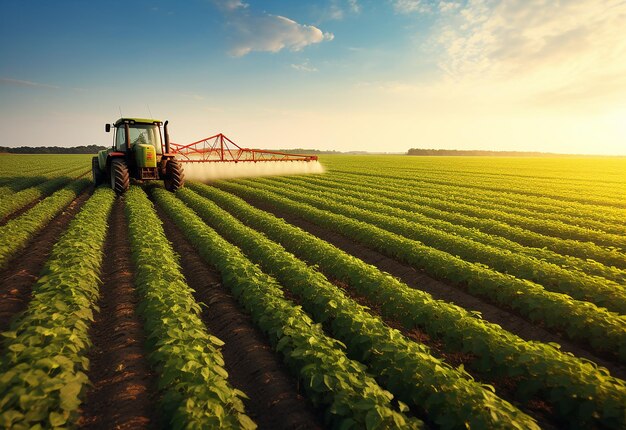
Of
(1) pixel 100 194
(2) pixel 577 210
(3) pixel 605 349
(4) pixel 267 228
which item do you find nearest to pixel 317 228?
(4) pixel 267 228

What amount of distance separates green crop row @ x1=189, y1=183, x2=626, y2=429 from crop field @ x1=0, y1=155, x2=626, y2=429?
0.02 meters

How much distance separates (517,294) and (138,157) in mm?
18131

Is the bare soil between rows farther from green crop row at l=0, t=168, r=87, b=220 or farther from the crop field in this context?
green crop row at l=0, t=168, r=87, b=220

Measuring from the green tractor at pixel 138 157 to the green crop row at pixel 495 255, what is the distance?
9.99m

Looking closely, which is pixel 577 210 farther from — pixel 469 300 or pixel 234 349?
pixel 234 349

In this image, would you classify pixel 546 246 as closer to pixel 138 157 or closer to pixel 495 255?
pixel 495 255

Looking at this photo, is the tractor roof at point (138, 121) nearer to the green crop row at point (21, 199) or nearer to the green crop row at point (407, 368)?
the green crop row at point (21, 199)

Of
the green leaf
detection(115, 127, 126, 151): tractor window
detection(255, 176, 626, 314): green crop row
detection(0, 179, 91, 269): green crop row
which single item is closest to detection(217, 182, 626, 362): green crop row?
detection(255, 176, 626, 314): green crop row

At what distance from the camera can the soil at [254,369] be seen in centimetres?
424

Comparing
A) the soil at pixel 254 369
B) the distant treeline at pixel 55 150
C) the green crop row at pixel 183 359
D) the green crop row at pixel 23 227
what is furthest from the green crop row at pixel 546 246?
the distant treeline at pixel 55 150

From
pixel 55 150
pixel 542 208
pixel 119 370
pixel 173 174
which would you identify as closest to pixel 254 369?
pixel 119 370

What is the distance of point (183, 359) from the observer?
13.9 ft

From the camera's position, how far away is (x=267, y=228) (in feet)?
41.8

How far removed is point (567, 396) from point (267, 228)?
→ 9945mm
